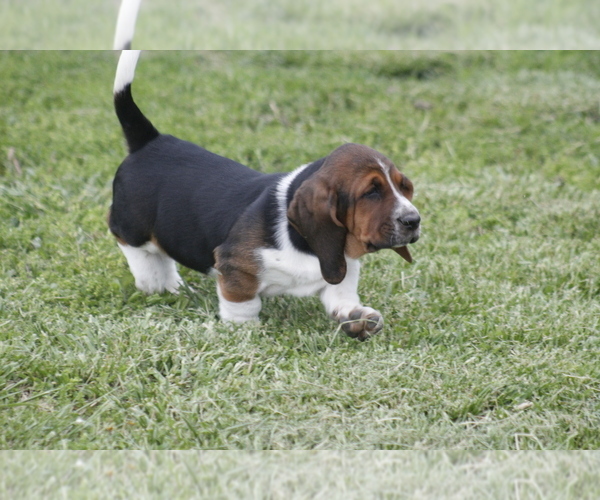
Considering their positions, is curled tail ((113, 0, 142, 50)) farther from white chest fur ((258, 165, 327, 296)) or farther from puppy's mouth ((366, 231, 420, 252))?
puppy's mouth ((366, 231, 420, 252))

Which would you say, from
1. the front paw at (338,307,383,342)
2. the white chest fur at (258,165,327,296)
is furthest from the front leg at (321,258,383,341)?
the white chest fur at (258,165,327,296)

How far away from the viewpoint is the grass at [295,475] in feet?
8.80

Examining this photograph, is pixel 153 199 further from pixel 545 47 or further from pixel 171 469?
pixel 545 47

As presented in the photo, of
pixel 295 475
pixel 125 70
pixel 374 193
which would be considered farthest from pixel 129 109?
pixel 295 475

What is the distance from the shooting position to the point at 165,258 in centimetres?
467

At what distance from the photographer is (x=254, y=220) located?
3963 millimetres

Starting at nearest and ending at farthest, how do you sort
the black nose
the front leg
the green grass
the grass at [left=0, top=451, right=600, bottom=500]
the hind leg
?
the grass at [left=0, top=451, right=600, bottom=500]
the green grass
the black nose
the front leg
the hind leg

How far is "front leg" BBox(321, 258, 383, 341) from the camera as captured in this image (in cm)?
399

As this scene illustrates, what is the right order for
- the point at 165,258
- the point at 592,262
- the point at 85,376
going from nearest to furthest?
the point at 85,376 < the point at 165,258 < the point at 592,262

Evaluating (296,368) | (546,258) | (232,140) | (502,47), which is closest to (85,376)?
(296,368)

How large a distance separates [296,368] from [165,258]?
1.30 meters

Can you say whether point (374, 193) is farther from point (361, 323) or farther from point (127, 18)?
point (127, 18)

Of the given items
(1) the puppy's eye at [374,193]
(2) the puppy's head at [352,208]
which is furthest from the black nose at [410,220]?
(1) the puppy's eye at [374,193]

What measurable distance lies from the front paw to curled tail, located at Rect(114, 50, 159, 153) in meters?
1.48
